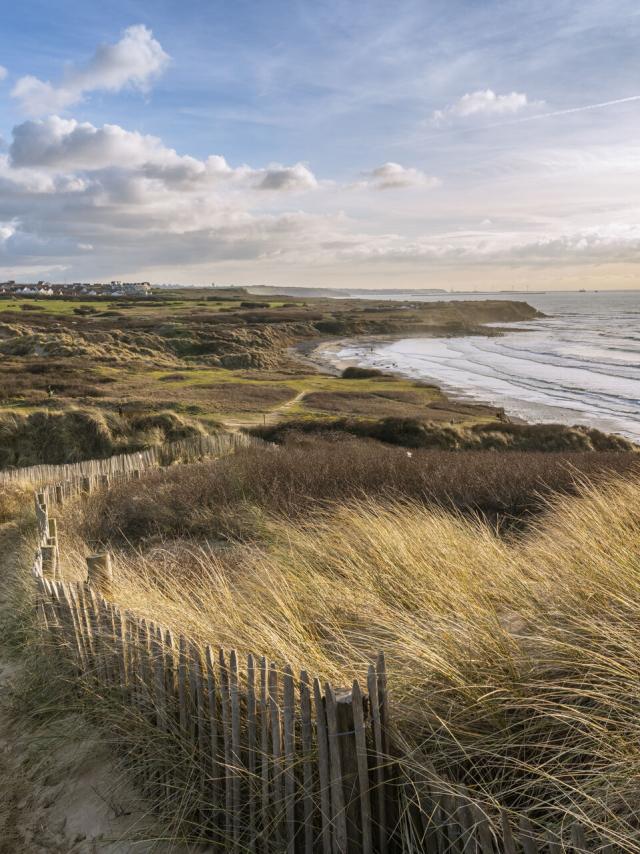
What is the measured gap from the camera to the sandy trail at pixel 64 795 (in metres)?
4.10

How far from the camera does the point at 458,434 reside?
2427cm

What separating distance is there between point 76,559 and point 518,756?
255 inches

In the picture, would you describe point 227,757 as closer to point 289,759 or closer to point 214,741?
point 214,741

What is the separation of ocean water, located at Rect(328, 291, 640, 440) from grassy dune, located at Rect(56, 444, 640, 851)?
2384cm

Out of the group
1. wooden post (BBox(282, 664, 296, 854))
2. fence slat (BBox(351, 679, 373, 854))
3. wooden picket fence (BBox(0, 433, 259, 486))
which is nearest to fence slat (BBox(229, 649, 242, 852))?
wooden post (BBox(282, 664, 296, 854))

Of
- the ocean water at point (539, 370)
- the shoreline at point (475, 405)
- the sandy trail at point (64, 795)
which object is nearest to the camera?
the sandy trail at point (64, 795)

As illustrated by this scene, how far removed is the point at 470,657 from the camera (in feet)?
12.2

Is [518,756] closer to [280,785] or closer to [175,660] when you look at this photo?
[280,785]

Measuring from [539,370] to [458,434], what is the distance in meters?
31.2

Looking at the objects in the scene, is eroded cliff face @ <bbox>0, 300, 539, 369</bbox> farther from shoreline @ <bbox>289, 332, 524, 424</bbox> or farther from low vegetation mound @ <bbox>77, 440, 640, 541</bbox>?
low vegetation mound @ <bbox>77, 440, 640, 541</bbox>

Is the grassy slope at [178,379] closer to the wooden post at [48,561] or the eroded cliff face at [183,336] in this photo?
the eroded cliff face at [183,336]

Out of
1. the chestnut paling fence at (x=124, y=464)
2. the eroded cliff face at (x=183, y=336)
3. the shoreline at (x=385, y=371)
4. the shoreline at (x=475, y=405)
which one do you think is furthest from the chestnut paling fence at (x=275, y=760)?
the eroded cliff face at (x=183, y=336)

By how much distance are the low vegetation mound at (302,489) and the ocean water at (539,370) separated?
675 inches

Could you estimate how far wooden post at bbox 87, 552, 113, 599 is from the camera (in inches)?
245
